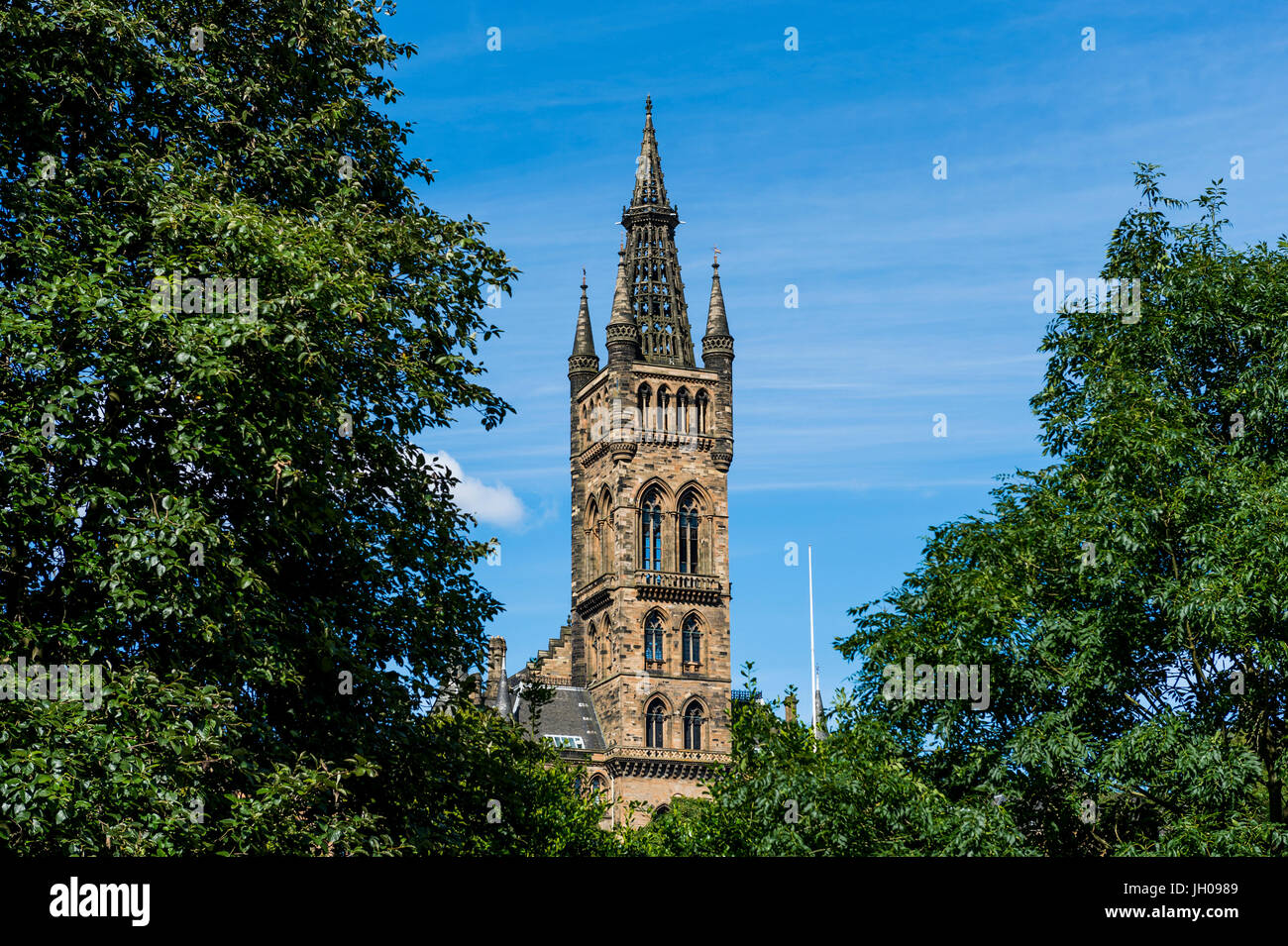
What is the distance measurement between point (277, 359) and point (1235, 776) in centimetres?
1446

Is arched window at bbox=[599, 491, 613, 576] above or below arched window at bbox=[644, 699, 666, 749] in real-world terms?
above

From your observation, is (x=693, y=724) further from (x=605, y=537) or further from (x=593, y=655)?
(x=605, y=537)

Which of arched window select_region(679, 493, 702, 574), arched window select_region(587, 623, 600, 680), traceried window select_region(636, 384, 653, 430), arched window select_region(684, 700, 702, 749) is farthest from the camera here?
traceried window select_region(636, 384, 653, 430)

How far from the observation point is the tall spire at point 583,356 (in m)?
103

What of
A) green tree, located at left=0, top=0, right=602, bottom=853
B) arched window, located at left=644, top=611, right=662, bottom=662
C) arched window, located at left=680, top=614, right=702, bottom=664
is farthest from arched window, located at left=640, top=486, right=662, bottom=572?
green tree, located at left=0, top=0, right=602, bottom=853

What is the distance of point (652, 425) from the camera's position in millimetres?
98688

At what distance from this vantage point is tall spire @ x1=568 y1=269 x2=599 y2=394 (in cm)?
10331

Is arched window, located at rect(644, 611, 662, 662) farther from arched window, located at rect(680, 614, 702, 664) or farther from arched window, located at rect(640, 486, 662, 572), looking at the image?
arched window, located at rect(640, 486, 662, 572)

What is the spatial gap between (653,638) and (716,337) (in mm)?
21425

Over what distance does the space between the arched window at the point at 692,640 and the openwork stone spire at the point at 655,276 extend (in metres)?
18.2

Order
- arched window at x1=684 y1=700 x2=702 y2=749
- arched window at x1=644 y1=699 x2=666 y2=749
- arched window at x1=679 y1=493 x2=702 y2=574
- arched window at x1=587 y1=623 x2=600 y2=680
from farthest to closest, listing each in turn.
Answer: arched window at x1=679 y1=493 x2=702 y2=574
arched window at x1=587 y1=623 x2=600 y2=680
arched window at x1=684 y1=700 x2=702 y2=749
arched window at x1=644 y1=699 x2=666 y2=749

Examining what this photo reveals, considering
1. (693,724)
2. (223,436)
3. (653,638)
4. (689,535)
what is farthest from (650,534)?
(223,436)

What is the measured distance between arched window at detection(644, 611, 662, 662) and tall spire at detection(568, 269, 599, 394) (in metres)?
17.9
